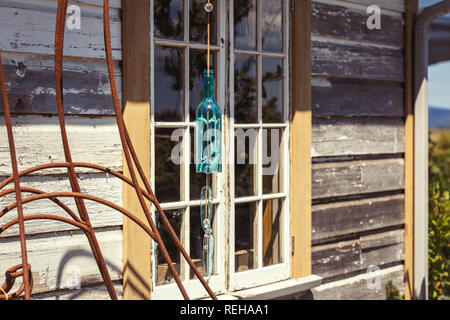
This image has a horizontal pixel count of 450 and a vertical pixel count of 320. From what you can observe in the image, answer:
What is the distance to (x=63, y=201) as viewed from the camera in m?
2.18

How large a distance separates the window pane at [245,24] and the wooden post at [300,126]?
0.27 m

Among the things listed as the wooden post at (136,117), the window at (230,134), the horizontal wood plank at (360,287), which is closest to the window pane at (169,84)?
the window at (230,134)

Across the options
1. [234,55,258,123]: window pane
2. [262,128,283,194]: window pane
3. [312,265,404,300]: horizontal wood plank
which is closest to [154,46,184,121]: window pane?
[234,55,258,123]: window pane

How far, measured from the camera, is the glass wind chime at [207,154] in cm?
246

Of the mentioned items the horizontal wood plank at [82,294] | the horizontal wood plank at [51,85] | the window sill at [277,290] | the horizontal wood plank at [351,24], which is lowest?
the window sill at [277,290]

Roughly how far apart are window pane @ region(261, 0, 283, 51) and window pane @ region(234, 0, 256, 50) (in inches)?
2.9

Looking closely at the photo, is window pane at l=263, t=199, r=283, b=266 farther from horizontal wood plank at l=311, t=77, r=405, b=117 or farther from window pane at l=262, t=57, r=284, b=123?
horizontal wood plank at l=311, t=77, r=405, b=117

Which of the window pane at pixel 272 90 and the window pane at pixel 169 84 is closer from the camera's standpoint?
the window pane at pixel 169 84

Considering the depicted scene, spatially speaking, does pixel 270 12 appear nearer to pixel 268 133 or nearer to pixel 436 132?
pixel 268 133

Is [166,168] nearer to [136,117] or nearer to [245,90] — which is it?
[136,117]

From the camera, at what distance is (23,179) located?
2078mm

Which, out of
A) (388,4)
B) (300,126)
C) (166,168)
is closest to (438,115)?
(388,4)

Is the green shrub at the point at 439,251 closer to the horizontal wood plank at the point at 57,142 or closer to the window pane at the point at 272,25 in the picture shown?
the window pane at the point at 272,25

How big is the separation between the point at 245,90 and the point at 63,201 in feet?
3.87
